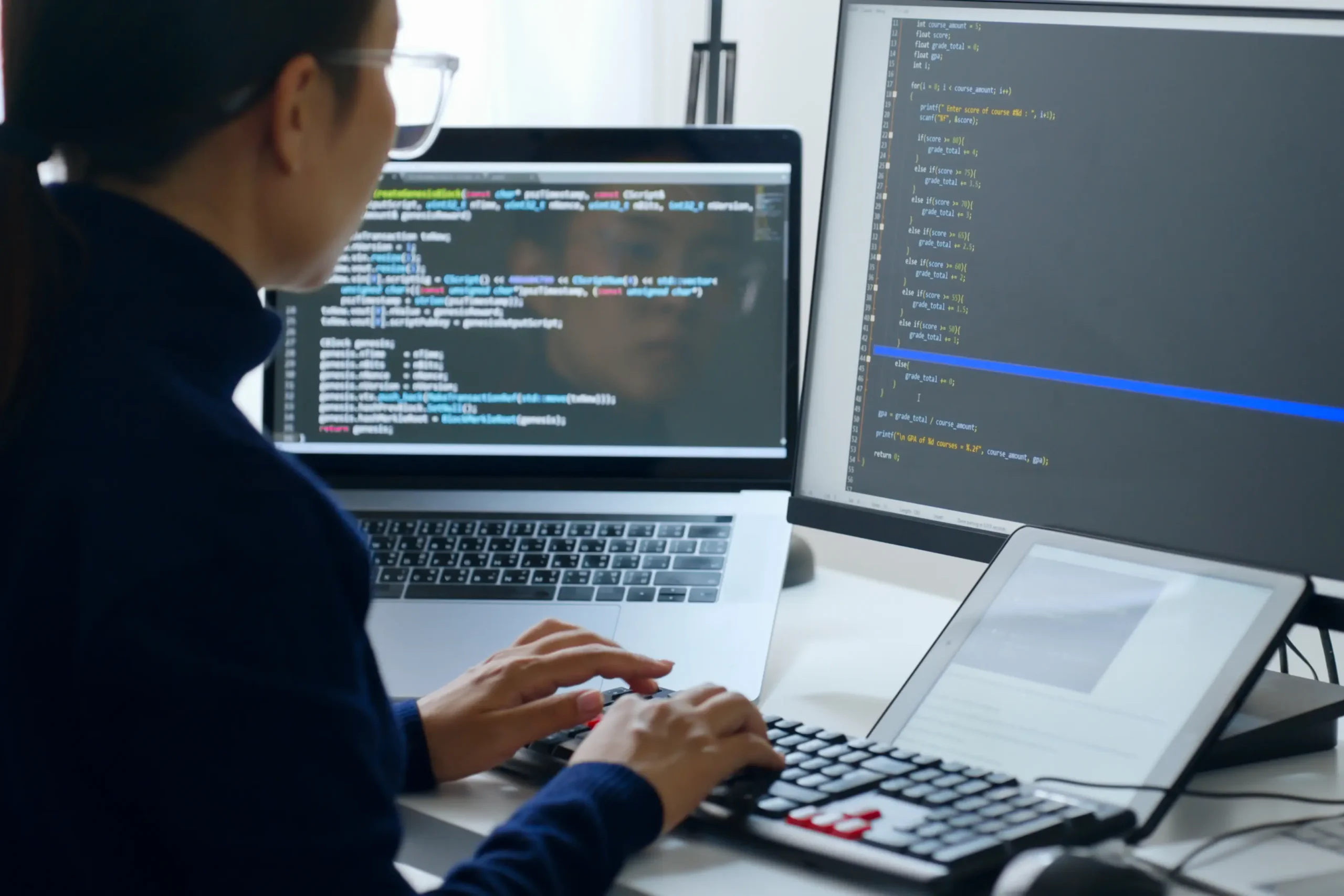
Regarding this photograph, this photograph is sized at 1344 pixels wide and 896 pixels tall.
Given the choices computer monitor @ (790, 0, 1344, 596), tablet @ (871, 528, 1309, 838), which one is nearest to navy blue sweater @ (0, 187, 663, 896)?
tablet @ (871, 528, 1309, 838)

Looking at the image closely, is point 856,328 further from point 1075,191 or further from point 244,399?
point 244,399

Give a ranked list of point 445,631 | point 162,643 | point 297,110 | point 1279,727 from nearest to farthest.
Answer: point 162,643 → point 297,110 → point 1279,727 → point 445,631

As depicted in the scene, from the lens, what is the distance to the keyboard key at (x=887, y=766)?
0.68 m

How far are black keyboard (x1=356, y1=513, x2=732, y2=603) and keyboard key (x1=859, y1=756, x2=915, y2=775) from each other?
271mm

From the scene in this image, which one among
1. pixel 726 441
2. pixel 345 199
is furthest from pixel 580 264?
pixel 345 199

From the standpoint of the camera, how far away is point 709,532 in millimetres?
1039

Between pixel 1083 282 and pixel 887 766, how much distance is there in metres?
0.37

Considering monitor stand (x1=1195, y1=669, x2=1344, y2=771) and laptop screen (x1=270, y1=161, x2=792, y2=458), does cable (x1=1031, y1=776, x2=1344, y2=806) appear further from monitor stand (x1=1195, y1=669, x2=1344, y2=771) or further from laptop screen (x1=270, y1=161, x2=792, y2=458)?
laptop screen (x1=270, y1=161, x2=792, y2=458)

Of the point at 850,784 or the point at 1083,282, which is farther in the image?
the point at 1083,282

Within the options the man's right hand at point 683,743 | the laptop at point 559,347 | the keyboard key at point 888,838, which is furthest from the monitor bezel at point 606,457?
the keyboard key at point 888,838

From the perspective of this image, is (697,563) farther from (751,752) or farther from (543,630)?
(751,752)

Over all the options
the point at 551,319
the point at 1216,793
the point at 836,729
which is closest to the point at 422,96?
the point at 551,319

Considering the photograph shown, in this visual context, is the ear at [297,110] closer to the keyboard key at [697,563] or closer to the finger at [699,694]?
the finger at [699,694]

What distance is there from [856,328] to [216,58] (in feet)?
1.75
